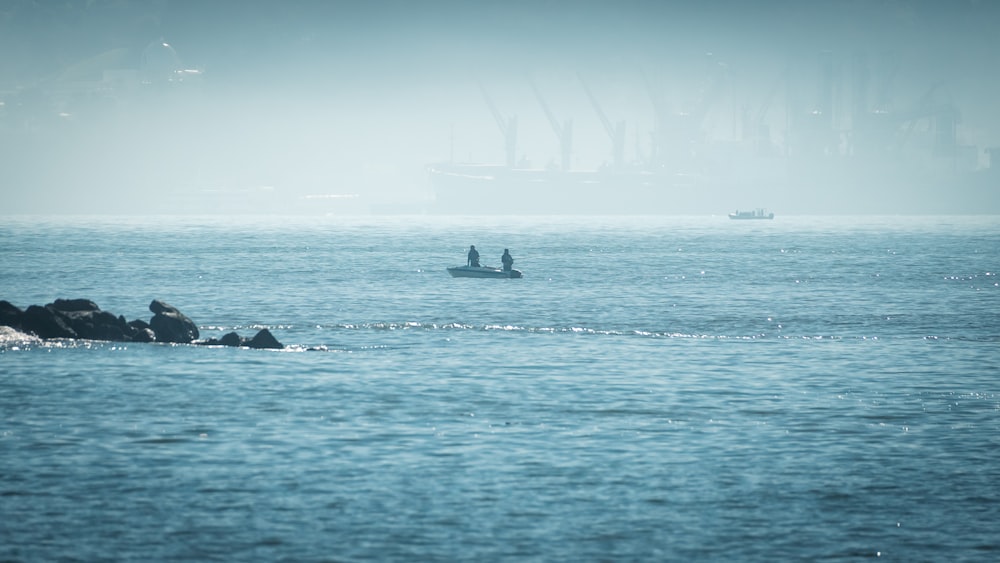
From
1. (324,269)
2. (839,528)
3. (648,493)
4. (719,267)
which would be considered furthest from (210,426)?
(719,267)

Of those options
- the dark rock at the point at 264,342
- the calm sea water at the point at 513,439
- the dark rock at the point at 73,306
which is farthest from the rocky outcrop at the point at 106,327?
the calm sea water at the point at 513,439

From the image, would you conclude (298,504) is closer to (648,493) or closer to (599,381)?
(648,493)

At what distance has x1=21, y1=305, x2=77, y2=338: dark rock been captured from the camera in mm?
49750

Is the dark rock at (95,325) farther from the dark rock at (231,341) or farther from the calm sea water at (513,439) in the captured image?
the dark rock at (231,341)

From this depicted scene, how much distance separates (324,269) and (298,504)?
89.8 metres

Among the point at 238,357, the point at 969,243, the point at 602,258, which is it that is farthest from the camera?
the point at 969,243

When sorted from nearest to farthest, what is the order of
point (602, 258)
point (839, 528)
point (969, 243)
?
point (839, 528) → point (602, 258) → point (969, 243)

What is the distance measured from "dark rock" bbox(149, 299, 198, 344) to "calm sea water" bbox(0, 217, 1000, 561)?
62.5 inches

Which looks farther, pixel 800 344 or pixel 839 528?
pixel 800 344

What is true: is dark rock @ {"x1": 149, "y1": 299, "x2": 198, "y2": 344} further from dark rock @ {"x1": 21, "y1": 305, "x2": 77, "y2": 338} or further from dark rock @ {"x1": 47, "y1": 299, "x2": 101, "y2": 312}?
dark rock @ {"x1": 47, "y1": 299, "x2": 101, "y2": 312}

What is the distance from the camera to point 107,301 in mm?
74062

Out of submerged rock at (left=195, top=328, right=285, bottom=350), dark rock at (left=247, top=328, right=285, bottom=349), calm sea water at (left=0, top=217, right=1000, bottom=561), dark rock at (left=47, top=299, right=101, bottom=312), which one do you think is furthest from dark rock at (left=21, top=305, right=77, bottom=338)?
dark rock at (left=247, top=328, right=285, bottom=349)

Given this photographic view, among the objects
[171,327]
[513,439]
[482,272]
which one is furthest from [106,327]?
[482,272]

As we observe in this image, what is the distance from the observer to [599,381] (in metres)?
40.5
